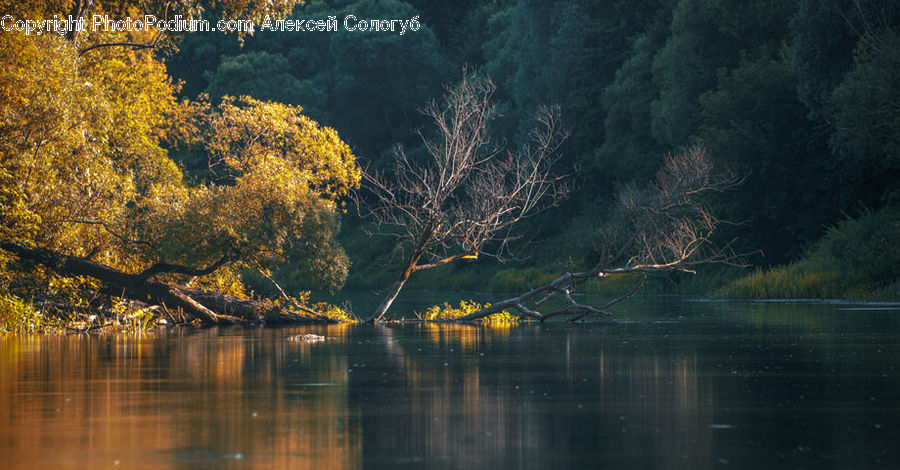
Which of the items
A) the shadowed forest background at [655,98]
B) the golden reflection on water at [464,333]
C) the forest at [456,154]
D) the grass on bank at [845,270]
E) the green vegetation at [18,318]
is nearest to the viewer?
the golden reflection on water at [464,333]

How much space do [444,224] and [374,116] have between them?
55.7m

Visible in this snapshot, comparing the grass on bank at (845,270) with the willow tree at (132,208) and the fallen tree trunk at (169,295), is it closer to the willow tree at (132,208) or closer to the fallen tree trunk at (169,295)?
the willow tree at (132,208)

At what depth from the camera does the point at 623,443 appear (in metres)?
9.98

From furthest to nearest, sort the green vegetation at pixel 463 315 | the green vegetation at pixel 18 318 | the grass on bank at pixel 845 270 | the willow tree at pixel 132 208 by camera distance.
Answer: the grass on bank at pixel 845 270
the green vegetation at pixel 463 315
the green vegetation at pixel 18 318
the willow tree at pixel 132 208

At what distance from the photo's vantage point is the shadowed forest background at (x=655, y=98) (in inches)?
1722

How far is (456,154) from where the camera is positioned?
109ft

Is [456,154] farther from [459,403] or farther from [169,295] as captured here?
[459,403]

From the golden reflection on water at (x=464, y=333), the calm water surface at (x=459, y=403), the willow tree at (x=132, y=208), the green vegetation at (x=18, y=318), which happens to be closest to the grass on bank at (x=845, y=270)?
the golden reflection on water at (x=464, y=333)

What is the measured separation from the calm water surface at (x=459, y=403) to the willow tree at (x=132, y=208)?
5239mm

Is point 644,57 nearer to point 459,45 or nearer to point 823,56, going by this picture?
point 823,56

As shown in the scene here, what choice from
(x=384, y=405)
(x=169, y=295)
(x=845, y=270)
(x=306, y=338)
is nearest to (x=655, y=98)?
(x=845, y=270)

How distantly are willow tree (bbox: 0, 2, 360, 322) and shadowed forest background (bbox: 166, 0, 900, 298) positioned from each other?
7.50 m

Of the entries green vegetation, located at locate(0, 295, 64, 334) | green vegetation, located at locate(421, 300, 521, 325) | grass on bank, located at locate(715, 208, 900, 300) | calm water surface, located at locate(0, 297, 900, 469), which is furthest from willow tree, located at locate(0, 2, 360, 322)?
grass on bank, located at locate(715, 208, 900, 300)

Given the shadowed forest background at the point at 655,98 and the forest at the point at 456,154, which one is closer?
the forest at the point at 456,154
